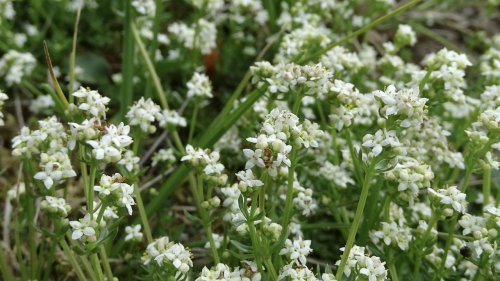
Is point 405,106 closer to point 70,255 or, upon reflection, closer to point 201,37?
point 70,255

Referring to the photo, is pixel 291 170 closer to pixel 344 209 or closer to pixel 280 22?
pixel 344 209

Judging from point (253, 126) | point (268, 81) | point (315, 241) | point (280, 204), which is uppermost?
point (268, 81)

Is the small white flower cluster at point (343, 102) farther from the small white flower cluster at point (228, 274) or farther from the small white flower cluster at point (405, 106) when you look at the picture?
the small white flower cluster at point (228, 274)

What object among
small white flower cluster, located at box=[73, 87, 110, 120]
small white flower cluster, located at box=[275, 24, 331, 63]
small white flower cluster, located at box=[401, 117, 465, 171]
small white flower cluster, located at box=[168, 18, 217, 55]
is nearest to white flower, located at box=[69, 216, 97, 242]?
small white flower cluster, located at box=[73, 87, 110, 120]

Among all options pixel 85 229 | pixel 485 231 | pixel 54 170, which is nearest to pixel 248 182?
pixel 85 229

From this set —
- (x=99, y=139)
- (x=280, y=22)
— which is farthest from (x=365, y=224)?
(x=280, y=22)

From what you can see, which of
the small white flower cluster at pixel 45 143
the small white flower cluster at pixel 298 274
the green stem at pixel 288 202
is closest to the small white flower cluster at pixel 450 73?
the green stem at pixel 288 202

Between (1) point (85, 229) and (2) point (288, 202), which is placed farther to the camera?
(2) point (288, 202)

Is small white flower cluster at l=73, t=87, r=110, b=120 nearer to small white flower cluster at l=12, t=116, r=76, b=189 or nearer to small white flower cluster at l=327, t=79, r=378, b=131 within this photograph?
small white flower cluster at l=12, t=116, r=76, b=189
